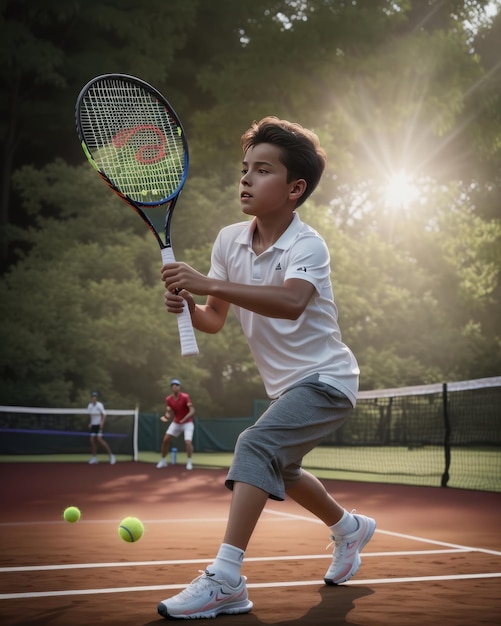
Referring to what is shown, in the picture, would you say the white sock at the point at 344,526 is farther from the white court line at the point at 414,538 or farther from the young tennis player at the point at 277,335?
the white court line at the point at 414,538

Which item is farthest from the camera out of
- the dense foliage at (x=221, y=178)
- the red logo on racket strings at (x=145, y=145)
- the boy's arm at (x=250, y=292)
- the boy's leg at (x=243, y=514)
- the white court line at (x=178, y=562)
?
the dense foliage at (x=221, y=178)

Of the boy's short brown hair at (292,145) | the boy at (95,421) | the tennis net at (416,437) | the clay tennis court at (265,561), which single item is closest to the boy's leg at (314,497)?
the clay tennis court at (265,561)

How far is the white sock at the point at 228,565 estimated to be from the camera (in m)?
3.79

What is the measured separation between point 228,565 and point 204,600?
161 millimetres

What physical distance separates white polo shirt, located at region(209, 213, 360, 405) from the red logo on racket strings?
0.95 m

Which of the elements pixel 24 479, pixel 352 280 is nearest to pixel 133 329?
pixel 352 280

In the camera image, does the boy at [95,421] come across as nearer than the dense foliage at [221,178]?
Yes

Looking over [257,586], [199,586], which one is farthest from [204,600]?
[257,586]

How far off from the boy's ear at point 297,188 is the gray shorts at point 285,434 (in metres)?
0.82

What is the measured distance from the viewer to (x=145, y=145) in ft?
16.8

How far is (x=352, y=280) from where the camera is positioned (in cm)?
2881

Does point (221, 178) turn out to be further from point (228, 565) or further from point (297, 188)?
point (228, 565)

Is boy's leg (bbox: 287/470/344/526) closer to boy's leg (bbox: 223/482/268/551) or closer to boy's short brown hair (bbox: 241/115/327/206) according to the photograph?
boy's leg (bbox: 223/482/268/551)

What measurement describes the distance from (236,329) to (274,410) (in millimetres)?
23431
